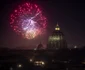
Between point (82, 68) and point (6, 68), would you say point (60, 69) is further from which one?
point (6, 68)

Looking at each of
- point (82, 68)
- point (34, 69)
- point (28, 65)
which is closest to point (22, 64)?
point (28, 65)

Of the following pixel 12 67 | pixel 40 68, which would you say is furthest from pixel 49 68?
pixel 12 67

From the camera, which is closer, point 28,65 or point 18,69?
point 18,69

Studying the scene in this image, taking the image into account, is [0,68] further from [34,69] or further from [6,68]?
[34,69]

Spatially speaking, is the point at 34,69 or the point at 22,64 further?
the point at 22,64

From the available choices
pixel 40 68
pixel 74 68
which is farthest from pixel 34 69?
pixel 74 68

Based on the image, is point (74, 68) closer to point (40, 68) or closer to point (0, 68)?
point (40, 68)

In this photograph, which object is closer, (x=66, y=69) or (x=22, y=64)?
(x=66, y=69)
